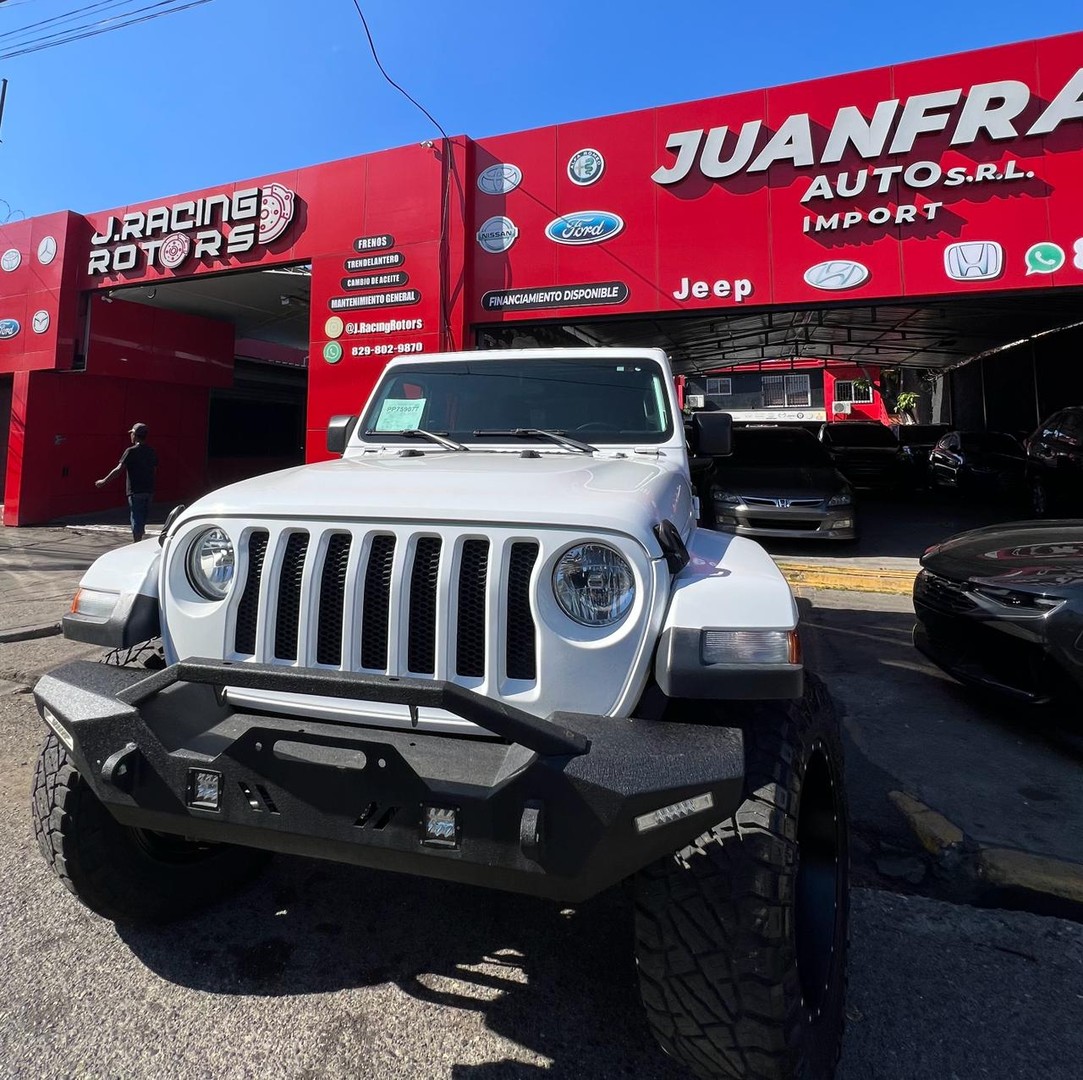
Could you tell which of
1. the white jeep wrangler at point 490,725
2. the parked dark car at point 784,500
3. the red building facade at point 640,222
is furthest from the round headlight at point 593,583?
the red building facade at point 640,222

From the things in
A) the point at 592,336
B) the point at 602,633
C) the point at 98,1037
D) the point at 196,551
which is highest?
the point at 592,336

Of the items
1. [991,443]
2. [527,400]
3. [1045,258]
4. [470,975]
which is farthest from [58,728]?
[991,443]

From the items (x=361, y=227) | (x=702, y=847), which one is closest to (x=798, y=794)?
(x=702, y=847)

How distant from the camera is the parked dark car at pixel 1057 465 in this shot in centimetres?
941

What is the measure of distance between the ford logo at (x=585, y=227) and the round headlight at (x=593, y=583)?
875cm

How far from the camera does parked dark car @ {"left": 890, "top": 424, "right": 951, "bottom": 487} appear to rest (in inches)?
609

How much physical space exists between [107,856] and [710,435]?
2922 millimetres

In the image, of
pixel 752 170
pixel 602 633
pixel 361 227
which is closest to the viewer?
pixel 602 633

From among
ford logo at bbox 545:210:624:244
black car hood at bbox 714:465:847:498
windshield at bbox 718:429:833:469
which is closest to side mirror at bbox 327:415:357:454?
black car hood at bbox 714:465:847:498

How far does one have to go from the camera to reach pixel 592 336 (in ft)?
43.1

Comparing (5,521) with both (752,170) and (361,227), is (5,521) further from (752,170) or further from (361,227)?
(752,170)

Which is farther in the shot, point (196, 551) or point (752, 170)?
point (752, 170)

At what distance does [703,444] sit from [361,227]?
889 centimetres

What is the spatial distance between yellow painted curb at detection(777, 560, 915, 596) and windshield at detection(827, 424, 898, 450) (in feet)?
24.2
